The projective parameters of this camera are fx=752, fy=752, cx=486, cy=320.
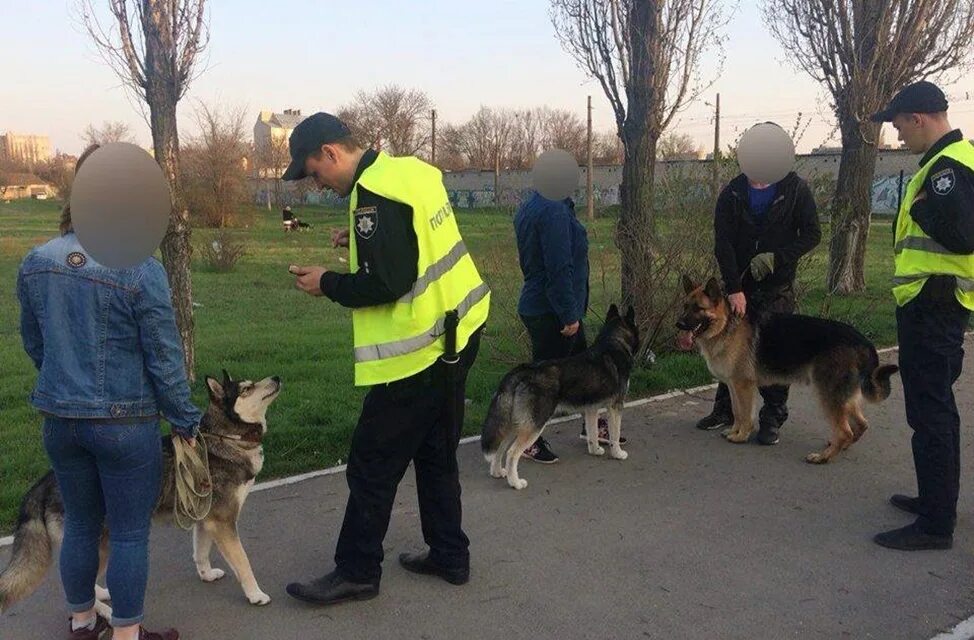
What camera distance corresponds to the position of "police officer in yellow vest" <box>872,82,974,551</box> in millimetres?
3955

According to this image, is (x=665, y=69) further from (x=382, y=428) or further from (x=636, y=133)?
(x=382, y=428)

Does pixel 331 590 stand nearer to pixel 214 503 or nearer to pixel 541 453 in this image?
pixel 214 503

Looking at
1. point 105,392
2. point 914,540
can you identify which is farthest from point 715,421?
point 105,392

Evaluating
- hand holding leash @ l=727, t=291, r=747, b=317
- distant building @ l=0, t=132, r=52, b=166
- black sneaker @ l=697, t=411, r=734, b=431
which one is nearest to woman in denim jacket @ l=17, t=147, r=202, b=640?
hand holding leash @ l=727, t=291, r=747, b=317

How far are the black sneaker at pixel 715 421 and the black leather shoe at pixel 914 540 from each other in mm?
2204

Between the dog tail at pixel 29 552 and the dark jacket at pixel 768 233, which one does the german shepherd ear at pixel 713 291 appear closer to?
the dark jacket at pixel 768 233

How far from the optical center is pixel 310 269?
10.8 feet

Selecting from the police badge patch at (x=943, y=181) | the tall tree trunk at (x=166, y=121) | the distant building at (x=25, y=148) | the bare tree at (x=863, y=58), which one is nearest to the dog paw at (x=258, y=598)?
the tall tree trunk at (x=166, y=121)

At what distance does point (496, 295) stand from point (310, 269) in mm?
5336

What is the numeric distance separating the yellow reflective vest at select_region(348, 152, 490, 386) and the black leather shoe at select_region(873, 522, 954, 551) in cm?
268

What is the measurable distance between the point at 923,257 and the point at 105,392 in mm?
4010

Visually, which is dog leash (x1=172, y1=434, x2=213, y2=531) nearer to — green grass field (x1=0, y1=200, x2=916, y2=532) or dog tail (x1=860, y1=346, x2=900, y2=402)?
green grass field (x1=0, y1=200, x2=916, y2=532)

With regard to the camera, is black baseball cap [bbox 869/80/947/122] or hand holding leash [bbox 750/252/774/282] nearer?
black baseball cap [bbox 869/80/947/122]

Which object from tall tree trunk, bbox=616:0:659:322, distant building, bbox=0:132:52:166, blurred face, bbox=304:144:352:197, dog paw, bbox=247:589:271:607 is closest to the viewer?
blurred face, bbox=304:144:352:197
